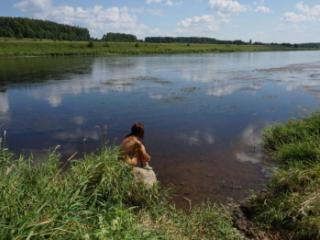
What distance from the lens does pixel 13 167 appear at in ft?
17.4

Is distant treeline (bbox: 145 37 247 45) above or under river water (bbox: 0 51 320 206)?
above

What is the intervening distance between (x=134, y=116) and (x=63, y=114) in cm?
337

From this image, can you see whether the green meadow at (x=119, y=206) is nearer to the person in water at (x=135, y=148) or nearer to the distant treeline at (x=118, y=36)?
the person in water at (x=135, y=148)

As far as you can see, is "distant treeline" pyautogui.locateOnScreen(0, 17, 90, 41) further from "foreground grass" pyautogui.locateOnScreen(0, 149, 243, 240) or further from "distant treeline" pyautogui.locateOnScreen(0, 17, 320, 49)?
"foreground grass" pyautogui.locateOnScreen(0, 149, 243, 240)

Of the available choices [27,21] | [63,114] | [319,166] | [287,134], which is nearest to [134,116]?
[63,114]

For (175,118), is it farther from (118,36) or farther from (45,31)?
(118,36)

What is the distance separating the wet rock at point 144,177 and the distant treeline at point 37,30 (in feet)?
305

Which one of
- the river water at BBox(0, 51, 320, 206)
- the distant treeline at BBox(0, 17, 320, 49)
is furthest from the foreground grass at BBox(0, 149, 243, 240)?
the distant treeline at BBox(0, 17, 320, 49)

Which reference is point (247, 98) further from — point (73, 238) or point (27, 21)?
point (27, 21)

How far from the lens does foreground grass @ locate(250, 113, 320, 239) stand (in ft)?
18.2

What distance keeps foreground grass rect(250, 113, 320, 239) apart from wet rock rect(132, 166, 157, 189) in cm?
203

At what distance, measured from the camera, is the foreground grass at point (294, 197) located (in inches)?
219

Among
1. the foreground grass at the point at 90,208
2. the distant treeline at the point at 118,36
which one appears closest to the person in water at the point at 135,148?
the foreground grass at the point at 90,208

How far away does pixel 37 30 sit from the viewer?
340 ft
